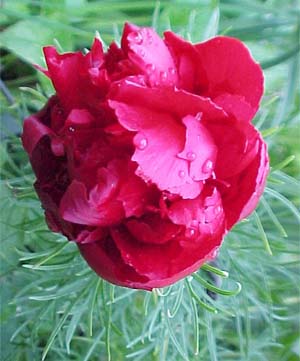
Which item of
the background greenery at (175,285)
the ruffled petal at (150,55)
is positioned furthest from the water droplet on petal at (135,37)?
the background greenery at (175,285)

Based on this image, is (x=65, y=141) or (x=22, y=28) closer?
(x=65, y=141)

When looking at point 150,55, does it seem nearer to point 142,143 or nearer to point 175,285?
point 142,143

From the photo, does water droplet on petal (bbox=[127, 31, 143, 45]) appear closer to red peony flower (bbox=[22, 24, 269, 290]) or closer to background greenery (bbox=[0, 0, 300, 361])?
red peony flower (bbox=[22, 24, 269, 290])

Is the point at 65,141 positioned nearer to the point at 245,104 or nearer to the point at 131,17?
the point at 245,104

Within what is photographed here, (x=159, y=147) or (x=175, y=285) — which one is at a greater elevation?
(x=159, y=147)

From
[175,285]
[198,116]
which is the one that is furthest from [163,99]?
[175,285]

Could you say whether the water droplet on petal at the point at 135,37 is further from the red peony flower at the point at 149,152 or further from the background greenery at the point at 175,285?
the background greenery at the point at 175,285

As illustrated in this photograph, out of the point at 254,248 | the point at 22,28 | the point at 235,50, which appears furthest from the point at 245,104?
the point at 22,28
